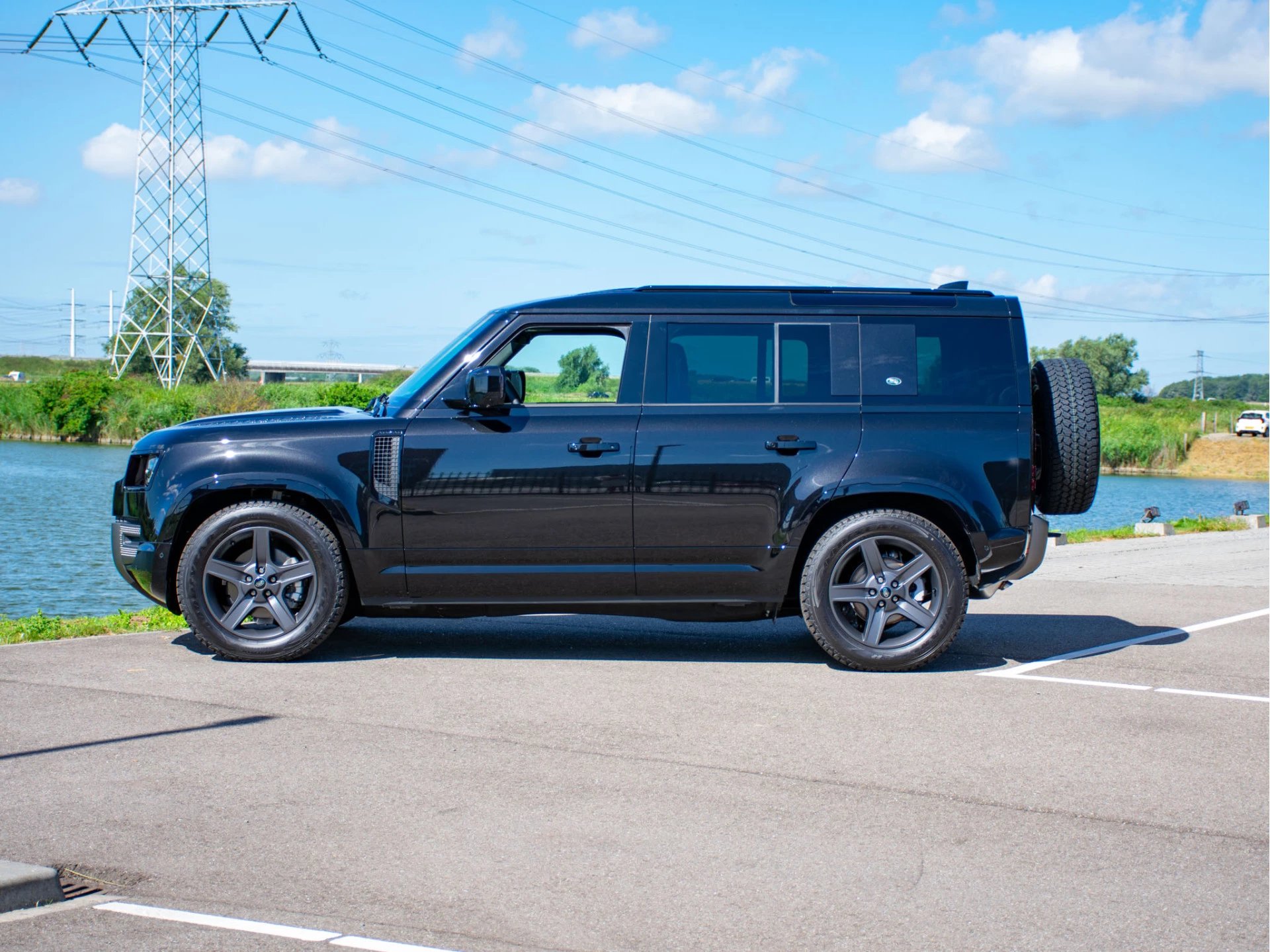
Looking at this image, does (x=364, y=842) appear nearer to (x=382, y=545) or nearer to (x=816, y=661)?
(x=382, y=545)

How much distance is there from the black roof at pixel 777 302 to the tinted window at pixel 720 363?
0.12 metres

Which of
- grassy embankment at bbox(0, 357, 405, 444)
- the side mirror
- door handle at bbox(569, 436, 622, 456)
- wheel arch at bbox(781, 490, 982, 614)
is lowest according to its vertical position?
wheel arch at bbox(781, 490, 982, 614)

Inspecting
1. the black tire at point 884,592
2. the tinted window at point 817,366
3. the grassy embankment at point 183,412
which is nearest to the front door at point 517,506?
the tinted window at point 817,366

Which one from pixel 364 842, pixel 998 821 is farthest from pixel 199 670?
pixel 998 821

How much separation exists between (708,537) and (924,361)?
1.62 m

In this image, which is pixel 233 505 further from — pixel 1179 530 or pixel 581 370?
pixel 1179 530

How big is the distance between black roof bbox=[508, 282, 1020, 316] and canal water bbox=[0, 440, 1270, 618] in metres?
8.69

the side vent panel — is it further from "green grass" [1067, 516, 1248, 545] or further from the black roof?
"green grass" [1067, 516, 1248, 545]

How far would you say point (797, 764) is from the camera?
5270mm

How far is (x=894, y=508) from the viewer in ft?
24.4

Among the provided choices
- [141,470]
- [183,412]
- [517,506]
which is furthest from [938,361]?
[183,412]

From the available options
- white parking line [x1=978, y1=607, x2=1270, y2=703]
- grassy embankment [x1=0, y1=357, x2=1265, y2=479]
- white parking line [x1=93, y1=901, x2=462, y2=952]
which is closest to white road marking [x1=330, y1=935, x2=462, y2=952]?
white parking line [x1=93, y1=901, x2=462, y2=952]

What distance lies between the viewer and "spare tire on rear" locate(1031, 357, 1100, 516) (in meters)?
7.43

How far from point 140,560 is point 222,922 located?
163 inches
